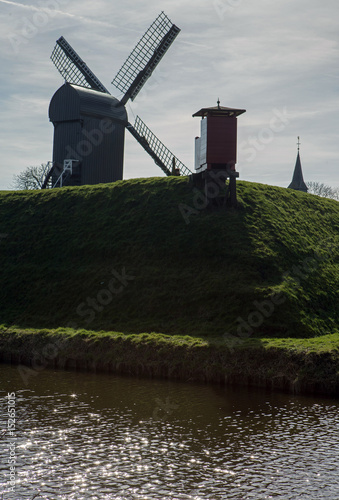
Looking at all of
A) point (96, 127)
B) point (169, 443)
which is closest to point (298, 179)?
point (96, 127)

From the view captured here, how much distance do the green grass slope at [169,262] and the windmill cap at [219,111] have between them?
5272mm

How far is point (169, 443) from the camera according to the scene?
1203 cm

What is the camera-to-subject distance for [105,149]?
137ft

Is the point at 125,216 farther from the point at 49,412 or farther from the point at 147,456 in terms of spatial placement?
the point at 147,456

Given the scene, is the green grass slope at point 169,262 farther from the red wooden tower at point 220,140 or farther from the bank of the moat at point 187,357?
the red wooden tower at point 220,140

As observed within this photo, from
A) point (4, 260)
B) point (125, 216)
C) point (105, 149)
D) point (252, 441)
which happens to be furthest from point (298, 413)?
point (105, 149)

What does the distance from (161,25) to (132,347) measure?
3180 cm

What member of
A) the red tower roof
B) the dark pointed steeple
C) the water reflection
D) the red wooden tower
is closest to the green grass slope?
the red wooden tower

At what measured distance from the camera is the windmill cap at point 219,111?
2919cm

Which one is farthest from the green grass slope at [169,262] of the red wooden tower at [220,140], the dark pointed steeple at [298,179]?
the dark pointed steeple at [298,179]

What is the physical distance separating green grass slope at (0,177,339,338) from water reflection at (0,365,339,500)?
7.06 metres

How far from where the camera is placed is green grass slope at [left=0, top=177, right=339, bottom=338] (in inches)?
955

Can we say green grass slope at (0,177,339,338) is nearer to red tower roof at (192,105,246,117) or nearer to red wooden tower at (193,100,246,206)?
red wooden tower at (193,100,246,206)

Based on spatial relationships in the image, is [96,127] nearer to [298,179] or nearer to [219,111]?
[219,111]
